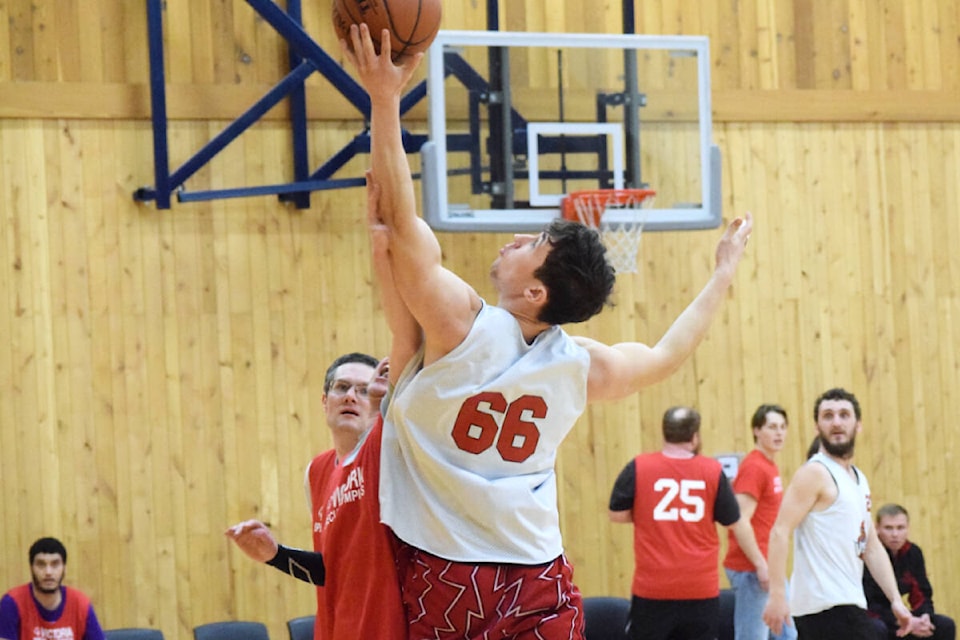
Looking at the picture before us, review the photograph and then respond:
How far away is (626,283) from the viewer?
9.73m

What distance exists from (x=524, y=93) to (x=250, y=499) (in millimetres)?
3162

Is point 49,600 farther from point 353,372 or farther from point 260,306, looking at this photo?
point 353,372

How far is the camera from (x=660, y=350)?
3260 millimetres

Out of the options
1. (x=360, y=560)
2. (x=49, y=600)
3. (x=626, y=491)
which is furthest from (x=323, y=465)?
(x=49, y=600)

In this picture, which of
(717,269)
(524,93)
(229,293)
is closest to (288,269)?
(229,293)

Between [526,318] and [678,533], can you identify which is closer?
[526,318]

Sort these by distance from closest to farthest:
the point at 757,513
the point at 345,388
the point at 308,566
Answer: the point at 308,566, the point at 345,388, the point at 757,513

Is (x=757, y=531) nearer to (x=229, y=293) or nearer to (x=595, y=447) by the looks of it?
(x=595, y=447)

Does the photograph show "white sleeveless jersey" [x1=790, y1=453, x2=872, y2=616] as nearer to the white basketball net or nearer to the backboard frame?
the white basketball net

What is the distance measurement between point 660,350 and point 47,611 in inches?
215

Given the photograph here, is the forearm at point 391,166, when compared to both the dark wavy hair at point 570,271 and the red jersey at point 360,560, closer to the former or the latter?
the dark wavy hair at point 570,271

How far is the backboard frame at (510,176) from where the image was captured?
7.86m

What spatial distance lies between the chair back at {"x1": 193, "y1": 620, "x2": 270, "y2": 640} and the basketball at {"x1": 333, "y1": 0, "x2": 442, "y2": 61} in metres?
5.96

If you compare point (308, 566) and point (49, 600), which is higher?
point (308, 566)
